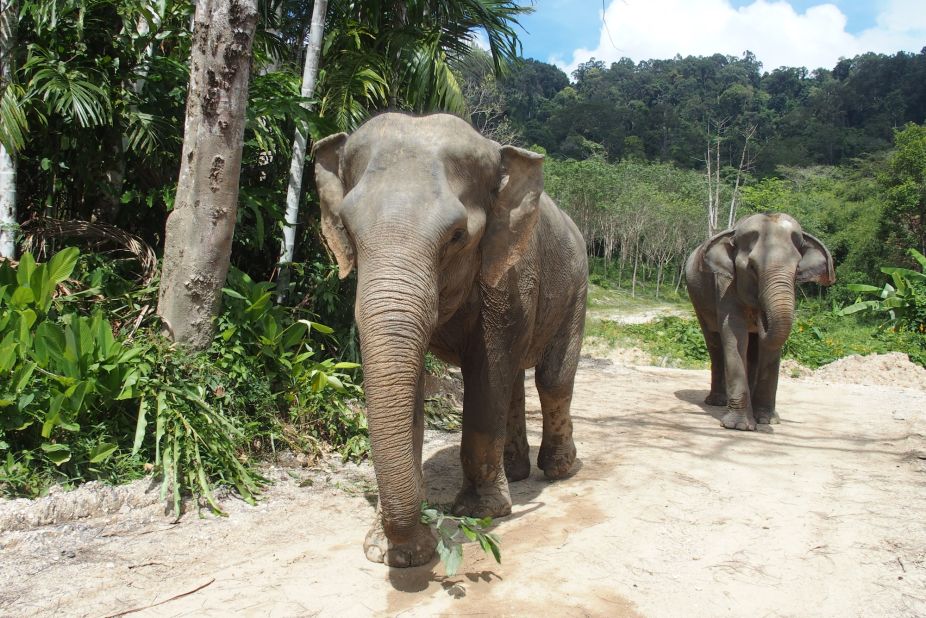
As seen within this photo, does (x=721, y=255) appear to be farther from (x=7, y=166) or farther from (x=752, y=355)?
(x=7, y=166)

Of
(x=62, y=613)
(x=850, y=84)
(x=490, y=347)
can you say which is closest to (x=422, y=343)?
(x=490, y=347)

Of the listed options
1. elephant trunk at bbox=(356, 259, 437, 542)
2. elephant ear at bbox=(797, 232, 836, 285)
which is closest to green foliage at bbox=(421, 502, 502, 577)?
elephant trunk at bbox=(356, 259, 437, 542)

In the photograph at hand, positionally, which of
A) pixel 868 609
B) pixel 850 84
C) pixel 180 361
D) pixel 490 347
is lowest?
pixel 868 609

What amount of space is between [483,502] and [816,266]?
18.2 ft

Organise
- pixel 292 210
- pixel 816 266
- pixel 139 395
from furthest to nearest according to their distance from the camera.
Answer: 1. pixel 816 266
2. pixel 292 210
3. pixel 139 395

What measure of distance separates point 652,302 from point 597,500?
36885 millimetres

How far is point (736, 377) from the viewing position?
26.0 ft

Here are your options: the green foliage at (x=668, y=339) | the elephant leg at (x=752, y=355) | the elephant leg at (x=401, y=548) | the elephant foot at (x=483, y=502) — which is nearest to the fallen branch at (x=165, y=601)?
the elephant leg at (x=401, y=548)

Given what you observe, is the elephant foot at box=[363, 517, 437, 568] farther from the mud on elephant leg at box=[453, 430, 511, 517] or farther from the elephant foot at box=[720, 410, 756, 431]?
the elephant foot at box=[720, 410, 756, 431]

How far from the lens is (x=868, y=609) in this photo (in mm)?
3236

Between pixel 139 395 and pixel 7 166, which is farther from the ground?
pixel 7 166

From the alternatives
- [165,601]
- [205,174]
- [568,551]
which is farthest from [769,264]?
[165,601]

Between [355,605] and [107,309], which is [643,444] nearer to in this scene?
[355,605]

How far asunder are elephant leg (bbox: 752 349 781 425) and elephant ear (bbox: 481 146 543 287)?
17.3 feet
